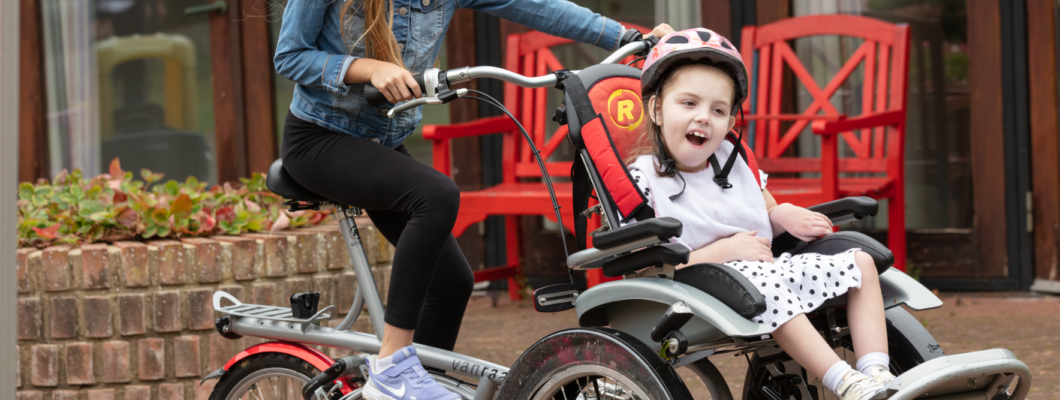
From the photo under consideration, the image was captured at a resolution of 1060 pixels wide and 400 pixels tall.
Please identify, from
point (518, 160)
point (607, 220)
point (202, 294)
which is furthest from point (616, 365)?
point (518, 160)

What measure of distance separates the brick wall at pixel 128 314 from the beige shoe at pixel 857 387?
6.58 feet

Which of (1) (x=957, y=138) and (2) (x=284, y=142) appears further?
(1) (x=957, y=138)

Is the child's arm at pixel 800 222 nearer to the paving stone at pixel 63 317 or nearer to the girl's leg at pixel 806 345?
the girl's leg at pixel 806 345

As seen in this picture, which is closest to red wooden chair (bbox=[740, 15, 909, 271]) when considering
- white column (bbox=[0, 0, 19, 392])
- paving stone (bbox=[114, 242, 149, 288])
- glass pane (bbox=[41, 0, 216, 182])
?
paving stone (bbox=[114, 242, 149, 288])

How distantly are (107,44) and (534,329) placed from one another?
134 inches

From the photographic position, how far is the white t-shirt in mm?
2029

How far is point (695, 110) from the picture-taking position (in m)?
1.99

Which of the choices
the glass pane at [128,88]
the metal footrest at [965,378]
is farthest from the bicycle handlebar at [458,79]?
the glass pane at [128,88]

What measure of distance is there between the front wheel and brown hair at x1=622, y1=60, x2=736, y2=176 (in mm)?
423

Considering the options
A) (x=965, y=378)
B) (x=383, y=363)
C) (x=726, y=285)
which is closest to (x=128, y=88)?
(x=383, y=363)

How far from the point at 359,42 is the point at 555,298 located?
768 mm

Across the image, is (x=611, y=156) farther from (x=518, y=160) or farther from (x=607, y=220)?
(x=518, y=160)

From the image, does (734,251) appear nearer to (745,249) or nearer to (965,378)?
(745,249)

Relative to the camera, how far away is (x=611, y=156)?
1979 millimetres
